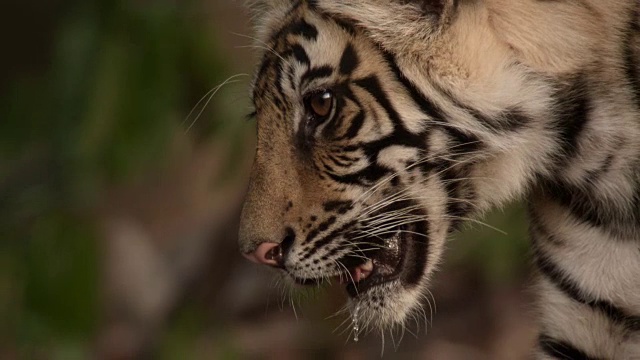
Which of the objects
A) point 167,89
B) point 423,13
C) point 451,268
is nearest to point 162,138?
point 167,89

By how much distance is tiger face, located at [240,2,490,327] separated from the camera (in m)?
2.11

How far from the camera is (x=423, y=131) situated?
212 centimetres

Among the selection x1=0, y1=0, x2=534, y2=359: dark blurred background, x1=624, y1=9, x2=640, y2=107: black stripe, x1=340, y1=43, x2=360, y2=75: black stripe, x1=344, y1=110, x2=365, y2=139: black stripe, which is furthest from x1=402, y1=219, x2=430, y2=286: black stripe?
x1=0, y1=0, x2=534, y2=359: dark blurred background

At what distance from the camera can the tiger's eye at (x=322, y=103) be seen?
2.11 m

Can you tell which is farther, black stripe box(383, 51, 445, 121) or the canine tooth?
the canine tooth

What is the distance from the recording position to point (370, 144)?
83.7 inches

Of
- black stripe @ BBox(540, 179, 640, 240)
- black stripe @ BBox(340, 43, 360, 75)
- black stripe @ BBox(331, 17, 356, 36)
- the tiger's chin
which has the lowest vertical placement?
the tiger's chin

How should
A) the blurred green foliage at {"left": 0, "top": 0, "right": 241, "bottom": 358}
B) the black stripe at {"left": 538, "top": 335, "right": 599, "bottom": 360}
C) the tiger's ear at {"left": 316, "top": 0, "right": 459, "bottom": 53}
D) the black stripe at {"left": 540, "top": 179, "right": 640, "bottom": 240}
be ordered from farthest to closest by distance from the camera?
1. the blurred green foliage at {"left": 0, "top": 0, "right": 241, "bottom": 358}
2. the black stripe at {"left": 538, "top": 335, "right": 599, "bottom": 360}
3. the black stripe at {"left": 540, "top": 179, "right": 640, "bottom": 240}
4. the tiger's ear at {"left": 316, "top": 0, "right": 459, "bottom": 53}

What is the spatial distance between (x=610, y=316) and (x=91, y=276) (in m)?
1.62

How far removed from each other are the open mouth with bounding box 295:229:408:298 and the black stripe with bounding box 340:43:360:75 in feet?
1.04

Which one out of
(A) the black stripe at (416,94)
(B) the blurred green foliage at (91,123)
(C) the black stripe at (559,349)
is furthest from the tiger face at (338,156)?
(B) the blurred green foliage at (91,123)

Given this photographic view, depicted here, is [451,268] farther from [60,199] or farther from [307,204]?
[307,204]

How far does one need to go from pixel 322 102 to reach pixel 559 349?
0.70m

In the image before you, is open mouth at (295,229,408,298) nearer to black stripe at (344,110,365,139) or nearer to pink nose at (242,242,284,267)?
pink nose at (242,242,284,267)
